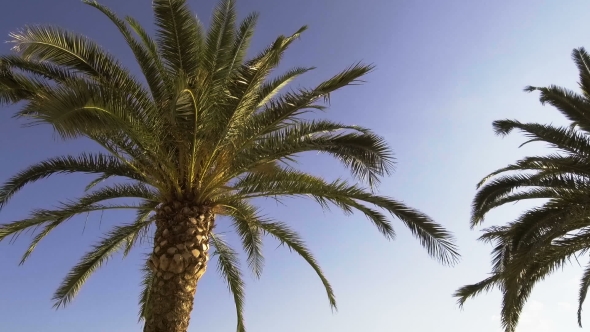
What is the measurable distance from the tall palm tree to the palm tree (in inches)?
139

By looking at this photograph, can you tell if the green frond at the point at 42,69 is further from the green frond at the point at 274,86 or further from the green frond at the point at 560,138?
the green frond at the point at 560,138

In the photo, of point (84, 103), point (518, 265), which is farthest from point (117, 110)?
point (518, 265)

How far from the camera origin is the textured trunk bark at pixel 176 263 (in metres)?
8.12

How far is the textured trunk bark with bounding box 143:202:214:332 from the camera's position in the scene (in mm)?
8117

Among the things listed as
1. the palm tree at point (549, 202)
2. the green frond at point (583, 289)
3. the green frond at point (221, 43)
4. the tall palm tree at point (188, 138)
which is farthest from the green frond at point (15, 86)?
the green frond at point (583, 289)

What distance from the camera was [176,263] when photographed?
326 inches

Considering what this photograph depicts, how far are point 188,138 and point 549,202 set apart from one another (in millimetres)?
8177

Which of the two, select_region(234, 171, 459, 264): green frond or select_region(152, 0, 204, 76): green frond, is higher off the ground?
select_region(152, 0, 204, 76): green frond

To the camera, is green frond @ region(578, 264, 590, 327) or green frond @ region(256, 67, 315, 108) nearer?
green frond @ region(256, 67, 315, 108)

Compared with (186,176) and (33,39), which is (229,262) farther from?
(33,39)

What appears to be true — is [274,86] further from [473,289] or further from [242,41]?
[473,289]

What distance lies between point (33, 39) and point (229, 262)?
6058 mm

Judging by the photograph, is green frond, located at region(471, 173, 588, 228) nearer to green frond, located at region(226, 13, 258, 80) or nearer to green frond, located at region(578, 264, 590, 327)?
green frond, located at region(578, 264, 590, 327)

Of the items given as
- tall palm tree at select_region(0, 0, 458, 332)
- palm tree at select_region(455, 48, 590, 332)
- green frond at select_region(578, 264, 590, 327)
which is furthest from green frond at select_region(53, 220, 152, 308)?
green frond at select_region(578, 264, 590, 327)
